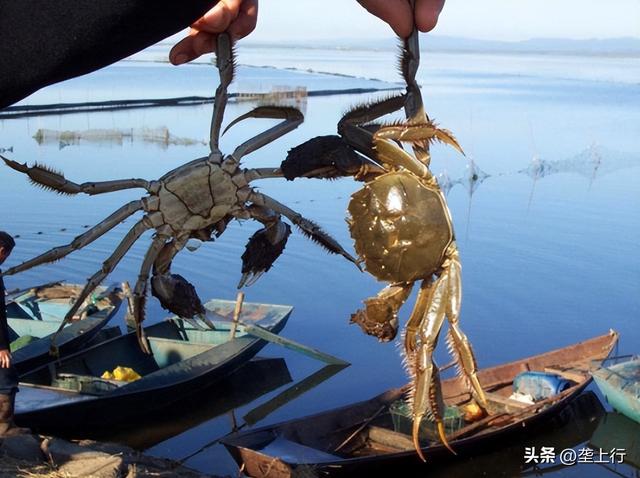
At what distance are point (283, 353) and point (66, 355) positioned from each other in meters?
3.77

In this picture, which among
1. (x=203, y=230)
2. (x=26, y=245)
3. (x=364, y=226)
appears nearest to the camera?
(x=364, y=226)

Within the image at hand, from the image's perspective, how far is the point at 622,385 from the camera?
11.8m

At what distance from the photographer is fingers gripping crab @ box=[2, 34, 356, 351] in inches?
204

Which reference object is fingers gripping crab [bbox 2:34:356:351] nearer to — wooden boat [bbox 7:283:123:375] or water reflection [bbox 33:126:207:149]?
wooden boat [bbox 7:283:123:375]

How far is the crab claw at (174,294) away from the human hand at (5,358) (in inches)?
138

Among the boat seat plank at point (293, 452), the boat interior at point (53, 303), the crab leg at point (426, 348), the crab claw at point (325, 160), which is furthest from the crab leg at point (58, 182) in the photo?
the boat interior at point (53, 303)

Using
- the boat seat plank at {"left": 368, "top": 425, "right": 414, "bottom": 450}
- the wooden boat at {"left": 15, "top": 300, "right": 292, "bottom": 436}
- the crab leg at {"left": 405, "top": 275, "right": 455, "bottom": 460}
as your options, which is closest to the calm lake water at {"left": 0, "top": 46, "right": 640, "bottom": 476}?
the wooden boat at {"left": 15, "top": 300, "right": 292, "bottom": 436}

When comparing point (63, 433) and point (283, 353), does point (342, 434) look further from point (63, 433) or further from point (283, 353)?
point (283, 353)

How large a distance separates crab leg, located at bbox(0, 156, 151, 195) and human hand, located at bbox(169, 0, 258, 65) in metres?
1.19

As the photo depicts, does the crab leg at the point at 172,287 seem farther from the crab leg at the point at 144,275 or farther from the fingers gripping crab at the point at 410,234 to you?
the fingers gripping crab at the point at 410,234

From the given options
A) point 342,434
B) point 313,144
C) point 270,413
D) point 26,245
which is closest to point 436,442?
point 342,434

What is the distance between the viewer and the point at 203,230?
5.45 meters

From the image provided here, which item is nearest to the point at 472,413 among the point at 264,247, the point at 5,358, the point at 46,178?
the point at 5,358

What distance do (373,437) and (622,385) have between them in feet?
12.0
